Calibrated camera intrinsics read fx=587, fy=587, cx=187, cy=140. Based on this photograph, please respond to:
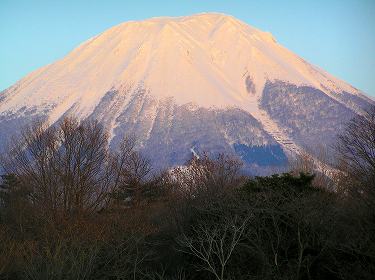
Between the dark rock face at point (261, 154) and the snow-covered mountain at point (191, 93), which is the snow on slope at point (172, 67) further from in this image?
the dark rock face at point (261, 154)

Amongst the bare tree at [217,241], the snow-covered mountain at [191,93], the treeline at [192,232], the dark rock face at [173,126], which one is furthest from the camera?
the snow-covered mountain at [191,93]

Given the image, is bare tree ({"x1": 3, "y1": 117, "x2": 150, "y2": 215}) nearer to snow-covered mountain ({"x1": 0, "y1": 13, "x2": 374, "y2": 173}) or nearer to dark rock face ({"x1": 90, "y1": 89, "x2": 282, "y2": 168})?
dark rock face ({"x1": 90, "y1": 89, "x2": 282, "y2": 168})

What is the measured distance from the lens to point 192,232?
61.3ft

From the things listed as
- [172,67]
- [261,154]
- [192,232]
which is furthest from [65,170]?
[172,67]

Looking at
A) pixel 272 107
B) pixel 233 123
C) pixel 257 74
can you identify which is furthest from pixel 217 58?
pixel 233 123

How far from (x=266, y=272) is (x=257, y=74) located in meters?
155

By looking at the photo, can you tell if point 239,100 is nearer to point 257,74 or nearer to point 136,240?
point 257,74

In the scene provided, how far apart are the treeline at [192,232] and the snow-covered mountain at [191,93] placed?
9824cm

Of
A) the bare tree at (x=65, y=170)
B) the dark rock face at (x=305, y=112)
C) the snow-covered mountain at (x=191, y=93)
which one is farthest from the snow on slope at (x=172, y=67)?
the bare tree at (x=65, y=170)

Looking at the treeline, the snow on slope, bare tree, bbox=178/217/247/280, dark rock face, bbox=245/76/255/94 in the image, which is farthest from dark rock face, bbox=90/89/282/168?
bare tree, bbox=178/217/247/280

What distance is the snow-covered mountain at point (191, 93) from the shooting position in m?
134

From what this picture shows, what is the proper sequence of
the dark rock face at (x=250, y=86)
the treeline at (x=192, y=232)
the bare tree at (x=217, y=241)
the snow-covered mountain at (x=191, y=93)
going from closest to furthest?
the treeline at (x=192, y=232) → the bare tree at (x=217, y=241) → the snow-covered mountain at (x=191, y=93) → the dark rock face at (x=250, y=86)

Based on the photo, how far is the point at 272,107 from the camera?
157 m

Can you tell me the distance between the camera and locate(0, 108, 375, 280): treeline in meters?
14.0
